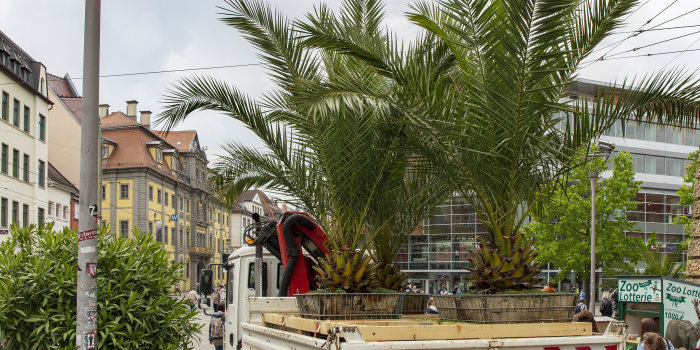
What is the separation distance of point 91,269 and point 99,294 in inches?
17.6

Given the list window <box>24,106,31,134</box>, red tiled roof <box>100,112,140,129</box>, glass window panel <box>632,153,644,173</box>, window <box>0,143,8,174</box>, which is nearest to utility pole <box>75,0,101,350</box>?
window <box>0,143,8,174</box>

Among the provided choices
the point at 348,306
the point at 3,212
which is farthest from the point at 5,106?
the point at 348,306

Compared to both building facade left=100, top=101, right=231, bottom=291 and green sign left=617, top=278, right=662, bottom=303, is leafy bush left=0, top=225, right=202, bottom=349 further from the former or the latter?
building facade left=100, top=101, right=231, bottom=291

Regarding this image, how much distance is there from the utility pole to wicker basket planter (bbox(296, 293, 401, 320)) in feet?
6.49

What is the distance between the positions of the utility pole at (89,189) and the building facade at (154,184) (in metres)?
59.9

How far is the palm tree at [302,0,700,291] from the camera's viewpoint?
254 inches

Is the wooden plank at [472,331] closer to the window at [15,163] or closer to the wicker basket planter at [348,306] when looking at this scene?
the wicker basket planter at [348,306]

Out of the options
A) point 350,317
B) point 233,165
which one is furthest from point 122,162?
point 350,317

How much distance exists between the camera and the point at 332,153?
8.74m

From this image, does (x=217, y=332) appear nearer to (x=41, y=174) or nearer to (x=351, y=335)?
(x=351, y=335)

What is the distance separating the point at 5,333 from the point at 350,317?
3.34 meters

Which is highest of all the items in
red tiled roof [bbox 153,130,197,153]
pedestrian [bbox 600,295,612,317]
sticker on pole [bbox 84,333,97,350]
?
red tiled roof [bbox 153,130,197,153]

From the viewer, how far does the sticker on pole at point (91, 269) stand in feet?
23.9

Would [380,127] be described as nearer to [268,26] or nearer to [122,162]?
[268,26]
